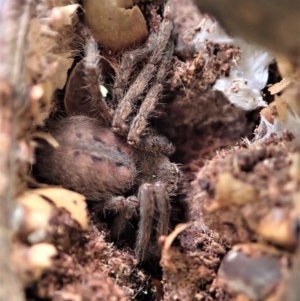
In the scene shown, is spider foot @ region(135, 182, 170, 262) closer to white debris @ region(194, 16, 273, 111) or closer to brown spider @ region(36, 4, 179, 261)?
brown spider @ region(36, 4, 179, 261)

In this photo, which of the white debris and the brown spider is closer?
the brown spider

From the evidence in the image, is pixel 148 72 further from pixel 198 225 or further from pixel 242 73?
pixel 198 225

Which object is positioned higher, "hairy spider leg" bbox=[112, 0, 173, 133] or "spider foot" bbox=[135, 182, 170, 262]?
"hairy spider leg" bbox=[112, 0, 173, 133]

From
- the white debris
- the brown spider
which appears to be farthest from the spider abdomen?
the white debris

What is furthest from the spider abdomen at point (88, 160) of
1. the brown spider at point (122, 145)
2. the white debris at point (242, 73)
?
the white debris at point (242, 73)

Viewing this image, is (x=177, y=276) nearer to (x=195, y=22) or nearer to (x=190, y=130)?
(x=190, y=130)

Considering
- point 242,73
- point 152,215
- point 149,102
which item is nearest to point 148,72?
point 149,102

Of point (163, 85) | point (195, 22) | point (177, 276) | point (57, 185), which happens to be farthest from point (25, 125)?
point (195, 22)
